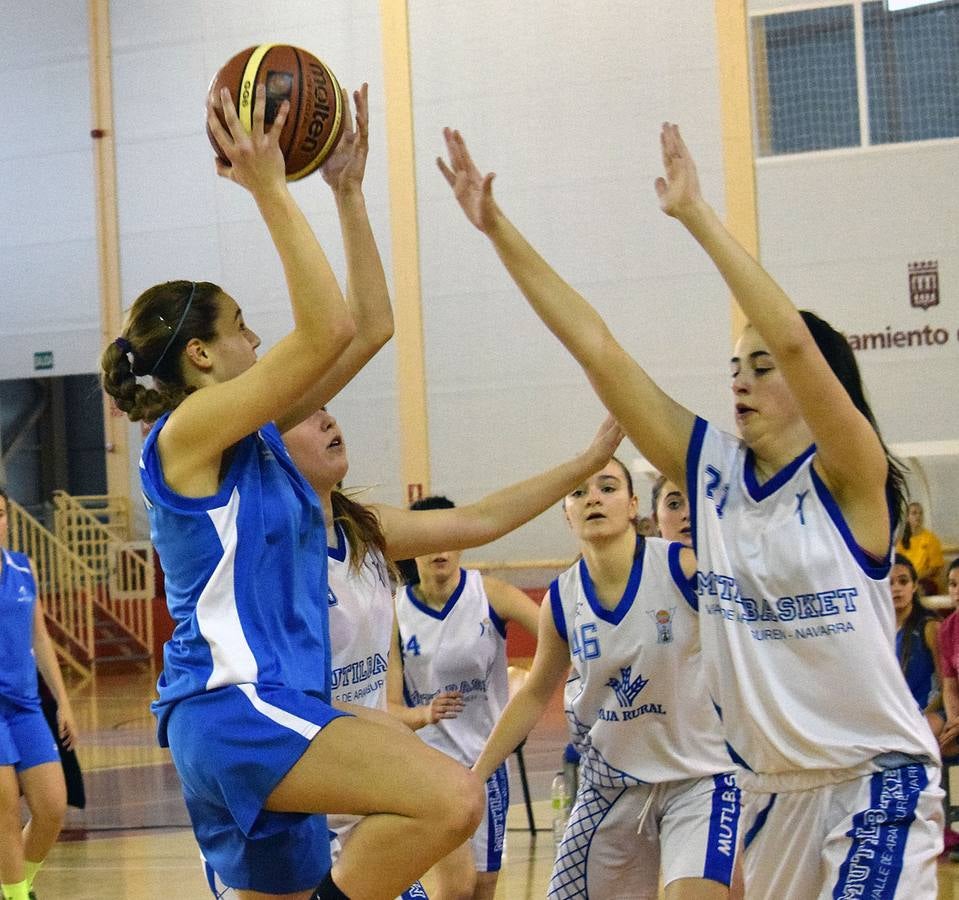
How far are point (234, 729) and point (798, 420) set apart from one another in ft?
4.37

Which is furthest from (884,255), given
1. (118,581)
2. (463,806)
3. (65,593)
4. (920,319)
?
(463,806)

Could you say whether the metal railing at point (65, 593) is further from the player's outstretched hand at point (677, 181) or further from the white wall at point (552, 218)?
the player's outstretched hand at point (677, 181)

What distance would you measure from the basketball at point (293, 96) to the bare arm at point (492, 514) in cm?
93

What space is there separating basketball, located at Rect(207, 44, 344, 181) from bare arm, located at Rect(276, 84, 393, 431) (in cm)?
5

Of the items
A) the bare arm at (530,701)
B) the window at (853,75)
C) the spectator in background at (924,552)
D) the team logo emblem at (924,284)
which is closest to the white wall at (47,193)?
the window at (853,75)

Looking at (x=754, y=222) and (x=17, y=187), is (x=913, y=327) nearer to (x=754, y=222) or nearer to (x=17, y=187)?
(x=754, y=222)

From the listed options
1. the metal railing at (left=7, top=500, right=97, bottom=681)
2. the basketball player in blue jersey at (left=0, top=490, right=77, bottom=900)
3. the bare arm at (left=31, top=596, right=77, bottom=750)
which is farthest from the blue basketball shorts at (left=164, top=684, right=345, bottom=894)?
the metal railing at (left=7, top=500, right=97, bottom=681)

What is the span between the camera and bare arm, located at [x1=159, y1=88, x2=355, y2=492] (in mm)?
2572

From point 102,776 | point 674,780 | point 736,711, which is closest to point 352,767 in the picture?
point 736,711

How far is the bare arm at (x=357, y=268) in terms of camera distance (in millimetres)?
3293

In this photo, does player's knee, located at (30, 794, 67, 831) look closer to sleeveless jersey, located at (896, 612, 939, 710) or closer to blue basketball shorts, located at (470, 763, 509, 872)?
blue basketball shorts, located at (470, 763, 509, 872)

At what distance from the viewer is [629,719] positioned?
13.6 feet

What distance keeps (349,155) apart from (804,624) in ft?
4.90

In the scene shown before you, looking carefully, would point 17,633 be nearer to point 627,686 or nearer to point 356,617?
point 356,617
